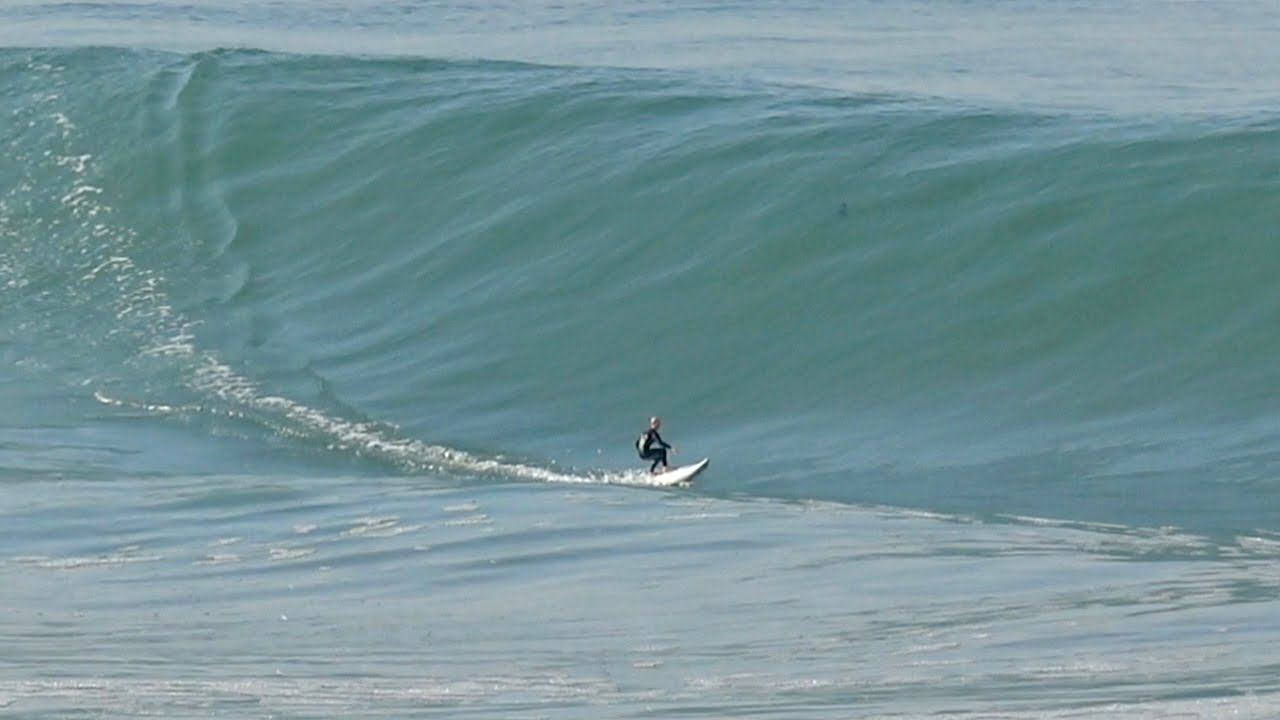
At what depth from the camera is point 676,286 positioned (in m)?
23.2

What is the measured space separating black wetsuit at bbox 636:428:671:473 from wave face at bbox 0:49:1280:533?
669 millimetres

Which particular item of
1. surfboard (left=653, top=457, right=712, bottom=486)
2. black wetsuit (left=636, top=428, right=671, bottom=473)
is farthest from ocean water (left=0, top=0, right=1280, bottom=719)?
black wetsuit (left=636, top=428, right=671, bottom=473)

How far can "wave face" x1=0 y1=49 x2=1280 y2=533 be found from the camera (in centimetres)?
1878

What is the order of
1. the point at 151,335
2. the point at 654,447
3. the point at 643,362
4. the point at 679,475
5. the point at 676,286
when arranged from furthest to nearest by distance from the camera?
the point at 151,335 → the point at 676,286 → the point at 643,362 → the point at 654,447 → the point at 679,475

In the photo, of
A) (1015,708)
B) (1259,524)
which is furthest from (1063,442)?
(1015,708)

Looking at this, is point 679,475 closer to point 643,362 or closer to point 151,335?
point 643,362

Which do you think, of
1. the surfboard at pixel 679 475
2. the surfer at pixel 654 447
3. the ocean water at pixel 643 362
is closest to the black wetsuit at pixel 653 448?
the surfer at pixel 654 447

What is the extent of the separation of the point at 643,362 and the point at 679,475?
3948mm

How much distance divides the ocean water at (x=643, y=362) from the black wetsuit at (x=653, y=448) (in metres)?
0.54

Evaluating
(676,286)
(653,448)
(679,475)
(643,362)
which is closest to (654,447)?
(653,448)

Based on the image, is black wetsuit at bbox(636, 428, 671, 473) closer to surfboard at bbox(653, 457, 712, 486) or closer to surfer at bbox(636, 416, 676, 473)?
surfer at bbox(636, 416, 676, 473)

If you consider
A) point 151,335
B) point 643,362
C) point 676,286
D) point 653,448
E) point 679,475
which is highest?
point 676,286

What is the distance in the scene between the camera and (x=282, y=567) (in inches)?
503

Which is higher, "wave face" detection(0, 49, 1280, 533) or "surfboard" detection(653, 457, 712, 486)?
"wave face" detection(0, 49, 1280, 533)
